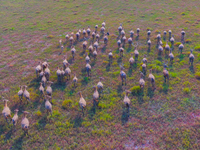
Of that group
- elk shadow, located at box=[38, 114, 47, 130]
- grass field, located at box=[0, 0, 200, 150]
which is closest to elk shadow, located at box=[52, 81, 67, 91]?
grass field, located at box=[0, 0, 200, 150]

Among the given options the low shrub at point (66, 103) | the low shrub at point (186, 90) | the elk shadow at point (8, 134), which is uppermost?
the low shrub at point (186, 90)

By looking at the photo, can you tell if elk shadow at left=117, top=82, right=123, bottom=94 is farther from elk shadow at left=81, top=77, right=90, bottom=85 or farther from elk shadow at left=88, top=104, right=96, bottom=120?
elk shadow at left=81, top=77, right=90, bottom=85

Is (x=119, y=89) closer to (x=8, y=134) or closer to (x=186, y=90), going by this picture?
(x=186, y=90)

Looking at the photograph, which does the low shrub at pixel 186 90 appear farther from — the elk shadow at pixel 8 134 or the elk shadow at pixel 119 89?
the elk shadow at pixel 8 134

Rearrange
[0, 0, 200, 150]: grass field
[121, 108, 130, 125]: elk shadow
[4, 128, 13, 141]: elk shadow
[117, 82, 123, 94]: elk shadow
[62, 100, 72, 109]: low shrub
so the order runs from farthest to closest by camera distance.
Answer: [117, 82, 123, 94]: elk shadow < [62, 100, 72, 109]: low shrub < [121, 108, 130, 125]: elk shadow < [4, 128, 13, 141]: elk shadow < [0, 0, 200, 150]: grass field

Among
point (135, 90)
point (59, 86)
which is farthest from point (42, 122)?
point (135, 90)

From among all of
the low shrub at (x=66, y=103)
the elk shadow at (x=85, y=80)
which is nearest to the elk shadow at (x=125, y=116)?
the low shrub at (x=66, y=103)

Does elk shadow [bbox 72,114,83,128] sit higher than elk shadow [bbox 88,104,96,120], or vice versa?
elk shadow [bbox 88,104,96,120]

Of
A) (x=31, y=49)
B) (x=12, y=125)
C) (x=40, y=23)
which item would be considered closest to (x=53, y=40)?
(x=31, y=49)
